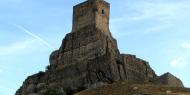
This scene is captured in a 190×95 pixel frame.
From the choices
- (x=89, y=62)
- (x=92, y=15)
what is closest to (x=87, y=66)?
(x=89, y=62)

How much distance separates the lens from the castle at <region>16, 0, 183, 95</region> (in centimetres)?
12225

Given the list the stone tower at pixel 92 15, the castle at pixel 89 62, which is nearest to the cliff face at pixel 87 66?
the castle at pixel 89 62

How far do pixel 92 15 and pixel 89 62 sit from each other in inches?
581

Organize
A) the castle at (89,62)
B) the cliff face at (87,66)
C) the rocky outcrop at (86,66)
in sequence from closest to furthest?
the cliff face at (87,66)
the rocky outcrop at (86,66)
the castle at (89,62)

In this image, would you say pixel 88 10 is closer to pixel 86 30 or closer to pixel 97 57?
pixel 86 30

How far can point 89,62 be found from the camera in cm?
12438

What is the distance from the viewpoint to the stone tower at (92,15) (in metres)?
134

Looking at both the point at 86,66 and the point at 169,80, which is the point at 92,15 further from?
the point at 169,80

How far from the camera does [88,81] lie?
119750mm

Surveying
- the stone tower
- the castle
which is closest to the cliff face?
the castle

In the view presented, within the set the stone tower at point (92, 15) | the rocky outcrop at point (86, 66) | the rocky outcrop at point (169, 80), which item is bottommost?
the rocky outcrop at point (169, 80)

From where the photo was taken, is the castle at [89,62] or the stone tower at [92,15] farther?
the stone tower at [92,15]

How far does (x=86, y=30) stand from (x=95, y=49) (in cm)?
701

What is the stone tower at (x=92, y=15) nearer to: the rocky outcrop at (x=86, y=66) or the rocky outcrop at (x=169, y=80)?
the rocky outcrop at (x=86, y=66)
